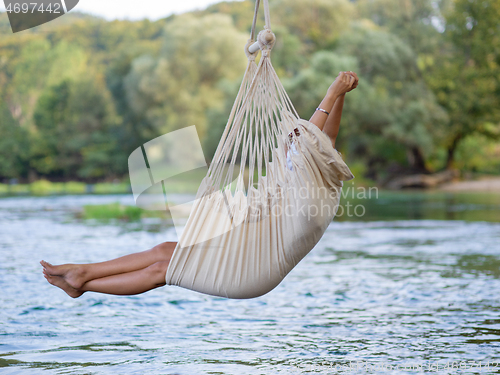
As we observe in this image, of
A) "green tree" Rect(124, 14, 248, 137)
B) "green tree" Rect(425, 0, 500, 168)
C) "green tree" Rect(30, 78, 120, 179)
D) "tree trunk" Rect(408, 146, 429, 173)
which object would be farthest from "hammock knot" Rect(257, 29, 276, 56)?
"green tree" Rect(30, 78, 120, 179)

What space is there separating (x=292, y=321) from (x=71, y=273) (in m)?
1.12

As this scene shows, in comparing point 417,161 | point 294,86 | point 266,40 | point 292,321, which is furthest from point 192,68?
point 266,40

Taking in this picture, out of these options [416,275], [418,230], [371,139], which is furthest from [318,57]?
[416,275]

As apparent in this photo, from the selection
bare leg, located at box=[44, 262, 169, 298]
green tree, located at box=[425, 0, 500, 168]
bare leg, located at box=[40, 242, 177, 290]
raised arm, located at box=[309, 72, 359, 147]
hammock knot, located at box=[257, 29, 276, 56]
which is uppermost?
green tree, located at box=[425, 0, 500, 168]

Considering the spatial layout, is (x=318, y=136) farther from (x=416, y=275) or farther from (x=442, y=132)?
(x=442, y=132)

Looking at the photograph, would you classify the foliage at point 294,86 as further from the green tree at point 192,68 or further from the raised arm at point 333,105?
the raised arm at point 333,105

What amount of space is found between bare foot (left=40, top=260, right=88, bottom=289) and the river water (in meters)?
0.30

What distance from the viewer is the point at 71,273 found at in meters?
2.02

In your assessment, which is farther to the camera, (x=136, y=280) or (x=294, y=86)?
(x=294, y=86)

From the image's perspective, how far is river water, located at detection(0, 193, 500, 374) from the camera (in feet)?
6.93

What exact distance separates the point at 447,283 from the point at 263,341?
161 centimetres

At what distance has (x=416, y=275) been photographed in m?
3.84

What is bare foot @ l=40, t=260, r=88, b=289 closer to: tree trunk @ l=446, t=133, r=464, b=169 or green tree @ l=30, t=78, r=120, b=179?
tree trunk @ l=446, t=133, r=464, b=169

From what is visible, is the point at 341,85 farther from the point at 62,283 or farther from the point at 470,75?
the point at 470,75
